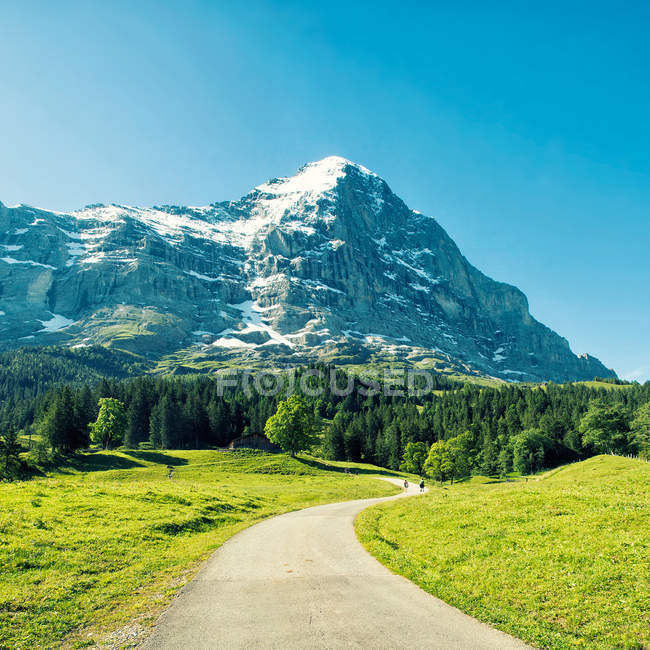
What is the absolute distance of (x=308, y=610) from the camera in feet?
42.0

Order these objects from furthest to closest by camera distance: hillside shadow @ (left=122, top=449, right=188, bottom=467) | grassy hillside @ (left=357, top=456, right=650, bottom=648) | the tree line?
the tree line
hillside shadow @ (left=122, top=449, right=188, bottom=467)
grassy hillside @ (left=357, top=456, right=650, bottom=648)

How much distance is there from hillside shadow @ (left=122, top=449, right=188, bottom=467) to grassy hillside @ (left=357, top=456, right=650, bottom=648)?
77.5m

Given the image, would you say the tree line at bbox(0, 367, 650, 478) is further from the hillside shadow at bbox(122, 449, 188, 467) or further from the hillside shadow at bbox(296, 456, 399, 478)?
the hillside shadow at bbox(296, 456, 399, 478)

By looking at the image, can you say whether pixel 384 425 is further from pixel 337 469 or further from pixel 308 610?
pixel 308 610

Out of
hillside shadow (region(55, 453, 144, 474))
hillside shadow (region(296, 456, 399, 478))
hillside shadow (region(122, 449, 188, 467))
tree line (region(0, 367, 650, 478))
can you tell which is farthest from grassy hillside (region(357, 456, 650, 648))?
tree line (region(0, 367, 650, 478))

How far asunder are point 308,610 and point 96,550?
11790 mm

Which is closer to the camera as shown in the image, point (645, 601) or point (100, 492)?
point (645, 601)

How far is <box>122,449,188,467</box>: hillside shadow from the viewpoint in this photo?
90.1 m

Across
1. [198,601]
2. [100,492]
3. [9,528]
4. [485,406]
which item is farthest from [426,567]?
[485,406]

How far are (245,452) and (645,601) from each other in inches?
3854

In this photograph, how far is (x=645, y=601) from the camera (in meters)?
11.5

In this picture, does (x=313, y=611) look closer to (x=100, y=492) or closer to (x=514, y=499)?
(x=514, y=499)

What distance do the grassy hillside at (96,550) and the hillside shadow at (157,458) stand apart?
55.8 meters

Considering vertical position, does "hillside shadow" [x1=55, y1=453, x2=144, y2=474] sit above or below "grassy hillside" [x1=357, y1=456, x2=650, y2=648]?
below
